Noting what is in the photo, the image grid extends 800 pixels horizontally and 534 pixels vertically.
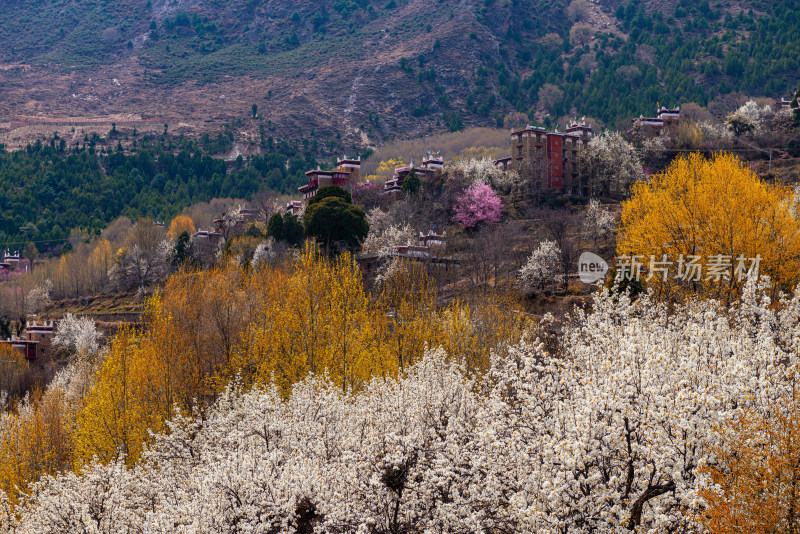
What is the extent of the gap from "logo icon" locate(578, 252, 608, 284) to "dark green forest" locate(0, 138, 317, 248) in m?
76.5

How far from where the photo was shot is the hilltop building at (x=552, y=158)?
7369cm

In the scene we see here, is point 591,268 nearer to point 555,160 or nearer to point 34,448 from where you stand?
point 555,160

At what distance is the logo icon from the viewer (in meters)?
47.7

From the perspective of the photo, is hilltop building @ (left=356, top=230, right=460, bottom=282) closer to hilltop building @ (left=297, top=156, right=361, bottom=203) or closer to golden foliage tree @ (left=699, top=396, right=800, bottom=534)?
hilltop building @ (left=297, top=156, right=361, bottom=203)

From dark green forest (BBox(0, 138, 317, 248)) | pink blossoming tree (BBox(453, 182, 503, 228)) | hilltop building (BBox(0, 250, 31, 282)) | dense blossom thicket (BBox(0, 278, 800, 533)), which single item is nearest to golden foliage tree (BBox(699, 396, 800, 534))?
dense blossom thicket (BBox(0, 278, 800, 533))

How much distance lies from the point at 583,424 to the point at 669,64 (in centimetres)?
15505

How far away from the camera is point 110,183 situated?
124 m

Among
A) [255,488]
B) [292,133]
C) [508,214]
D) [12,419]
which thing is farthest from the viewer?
[292,133]

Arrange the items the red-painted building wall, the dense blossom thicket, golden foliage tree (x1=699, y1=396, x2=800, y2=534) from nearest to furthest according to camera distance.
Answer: golden foliage tree (x1=699, y1=396, x2=800, y2=534)
the dense blossom thicket
the red-painted building wall

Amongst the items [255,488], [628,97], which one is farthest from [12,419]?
[628,97]

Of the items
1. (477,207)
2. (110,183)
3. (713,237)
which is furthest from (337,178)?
(110,183)

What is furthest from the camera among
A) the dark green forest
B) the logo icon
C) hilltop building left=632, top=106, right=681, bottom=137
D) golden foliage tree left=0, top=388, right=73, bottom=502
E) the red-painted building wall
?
the dark green forest

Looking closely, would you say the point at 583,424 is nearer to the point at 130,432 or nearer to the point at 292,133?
the point at 130,432

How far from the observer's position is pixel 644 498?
40.3 feet
